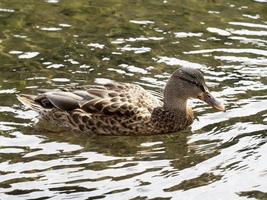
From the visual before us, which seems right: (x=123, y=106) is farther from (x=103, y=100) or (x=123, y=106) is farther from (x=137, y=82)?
(x=137, y=82)

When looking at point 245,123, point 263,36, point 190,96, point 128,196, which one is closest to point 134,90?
point 190,96

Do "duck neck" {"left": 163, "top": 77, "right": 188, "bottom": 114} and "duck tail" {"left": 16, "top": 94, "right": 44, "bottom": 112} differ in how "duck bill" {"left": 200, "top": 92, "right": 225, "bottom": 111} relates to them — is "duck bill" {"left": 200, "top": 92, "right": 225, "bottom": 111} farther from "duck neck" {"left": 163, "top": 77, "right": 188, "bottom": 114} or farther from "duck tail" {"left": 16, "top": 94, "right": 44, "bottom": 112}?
"duck tail" {"left": 16, "top": 94, "right": 44, "bottom": 112}

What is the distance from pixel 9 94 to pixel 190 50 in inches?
136

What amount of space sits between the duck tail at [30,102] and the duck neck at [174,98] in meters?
1.74

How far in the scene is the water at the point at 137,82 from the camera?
924 cm

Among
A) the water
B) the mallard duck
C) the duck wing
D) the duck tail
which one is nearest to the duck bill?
the mallard duck

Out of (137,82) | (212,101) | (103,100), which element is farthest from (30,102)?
(212,101)

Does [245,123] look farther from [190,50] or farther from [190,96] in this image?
[190,50]

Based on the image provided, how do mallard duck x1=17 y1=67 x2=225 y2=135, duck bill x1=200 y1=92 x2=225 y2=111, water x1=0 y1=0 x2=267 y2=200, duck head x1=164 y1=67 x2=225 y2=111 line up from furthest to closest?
duck head x1=164 y1=67 x2=225 y2=111 < duck bill x1=200 y1=92 x2=225 y2=111 < mallard duck x1=17 y1=67 x2=225 y2=135 < water x1=0 y1=0 x2=267 y2=200

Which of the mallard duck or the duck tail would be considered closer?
the mallard duck

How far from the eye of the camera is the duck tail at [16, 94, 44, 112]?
439 inches

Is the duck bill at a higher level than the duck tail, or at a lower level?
higher

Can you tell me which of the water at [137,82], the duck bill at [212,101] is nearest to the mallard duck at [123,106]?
the duck bill at [212,101]

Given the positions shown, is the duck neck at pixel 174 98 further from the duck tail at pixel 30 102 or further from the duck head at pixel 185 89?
the duck tail at pixel 30 102
